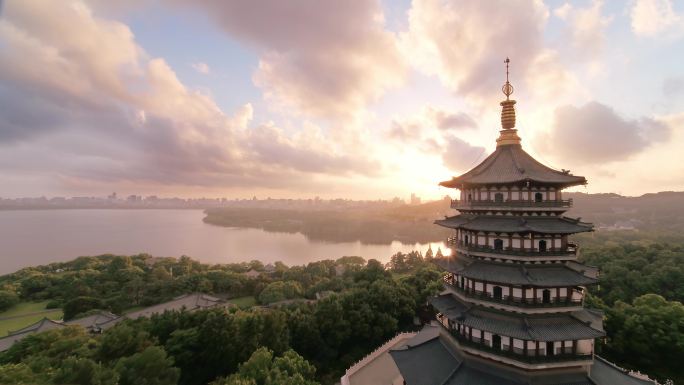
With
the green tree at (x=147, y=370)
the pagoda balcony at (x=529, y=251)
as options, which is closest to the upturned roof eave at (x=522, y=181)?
the pagoda balcony at (x=529, y=251)

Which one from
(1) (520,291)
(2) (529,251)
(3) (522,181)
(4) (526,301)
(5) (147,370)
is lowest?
(5) (147,370)

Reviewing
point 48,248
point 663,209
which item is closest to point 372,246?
point 48,248

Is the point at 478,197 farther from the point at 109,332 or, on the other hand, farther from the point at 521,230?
the point at 109,332

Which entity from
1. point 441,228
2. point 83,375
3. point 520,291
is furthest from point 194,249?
point 520,291

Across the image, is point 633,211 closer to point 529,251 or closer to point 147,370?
point 529,251

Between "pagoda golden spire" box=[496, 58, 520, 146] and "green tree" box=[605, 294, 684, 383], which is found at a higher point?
"pagoda golden spire" box=[496, 58, 520, 146]

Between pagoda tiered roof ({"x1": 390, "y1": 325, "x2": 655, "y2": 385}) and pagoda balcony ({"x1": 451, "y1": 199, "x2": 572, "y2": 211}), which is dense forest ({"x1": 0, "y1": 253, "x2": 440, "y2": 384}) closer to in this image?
pagoda tiered roof ({"x1": 390, "y1": 325, "x2": 655, "y2": 385})

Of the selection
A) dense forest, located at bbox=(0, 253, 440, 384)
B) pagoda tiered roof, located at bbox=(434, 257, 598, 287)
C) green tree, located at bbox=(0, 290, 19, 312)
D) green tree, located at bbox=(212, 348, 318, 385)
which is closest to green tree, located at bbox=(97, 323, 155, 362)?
dense forest, located at bbox=(0, 253, 440, 384)

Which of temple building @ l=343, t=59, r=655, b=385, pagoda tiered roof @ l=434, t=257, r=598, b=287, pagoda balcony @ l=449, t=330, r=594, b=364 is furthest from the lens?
temple building @ l=343, t=59, r=655, b=385
